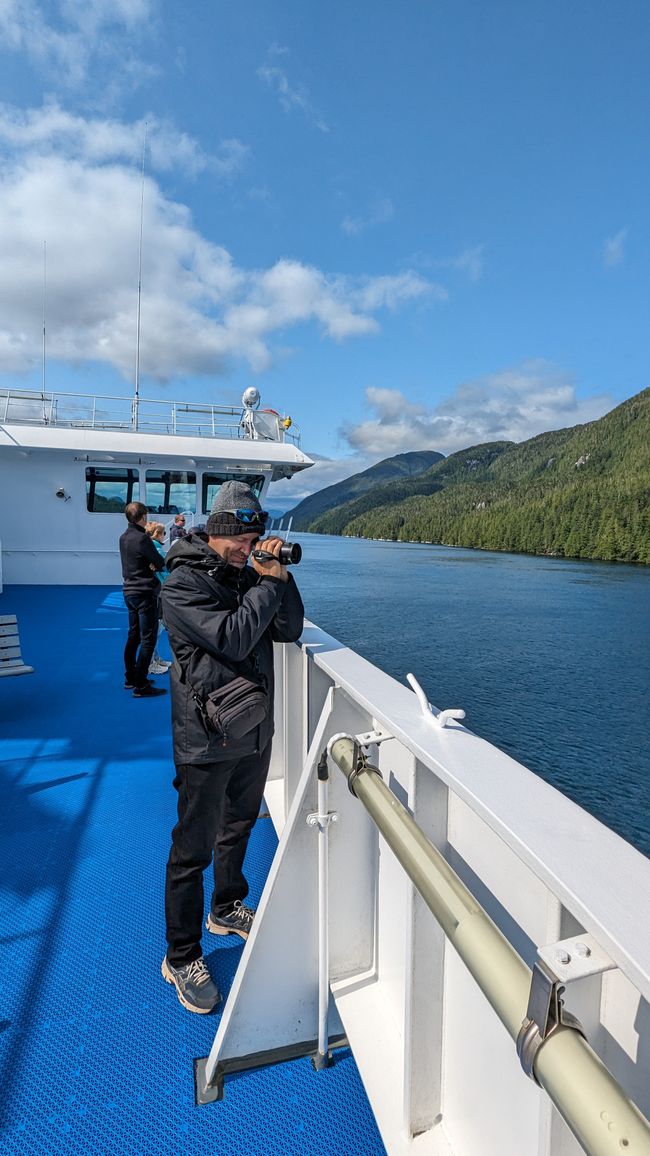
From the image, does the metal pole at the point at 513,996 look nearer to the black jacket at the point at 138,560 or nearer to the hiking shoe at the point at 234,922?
the hiking shoe at the point at 234,922

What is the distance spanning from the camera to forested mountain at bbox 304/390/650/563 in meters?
58.6

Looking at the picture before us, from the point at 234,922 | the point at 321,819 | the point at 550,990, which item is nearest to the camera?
the point at 550,990

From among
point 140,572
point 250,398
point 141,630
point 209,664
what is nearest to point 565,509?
point 250,398

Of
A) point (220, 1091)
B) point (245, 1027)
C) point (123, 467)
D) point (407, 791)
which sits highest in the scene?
point (123, 467)

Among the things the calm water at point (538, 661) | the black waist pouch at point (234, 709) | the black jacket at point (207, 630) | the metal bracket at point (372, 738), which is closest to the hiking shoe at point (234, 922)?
the black jacket at point (207, 630)

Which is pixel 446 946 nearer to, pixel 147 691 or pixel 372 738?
pixel 372 738

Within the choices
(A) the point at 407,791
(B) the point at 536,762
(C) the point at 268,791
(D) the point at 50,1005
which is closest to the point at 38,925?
(D) the point at 50,1005

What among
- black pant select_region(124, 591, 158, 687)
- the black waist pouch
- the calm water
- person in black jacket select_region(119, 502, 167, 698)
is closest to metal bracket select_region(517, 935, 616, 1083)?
the black waist pouch

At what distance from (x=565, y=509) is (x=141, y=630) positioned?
74.8 metres

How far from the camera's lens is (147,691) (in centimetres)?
508

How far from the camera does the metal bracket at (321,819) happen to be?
166 centimetres

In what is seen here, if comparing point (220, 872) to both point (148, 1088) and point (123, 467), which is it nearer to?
point (148, 1088)

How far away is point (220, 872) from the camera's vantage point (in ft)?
7.40

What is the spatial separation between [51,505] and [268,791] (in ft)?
30.2
